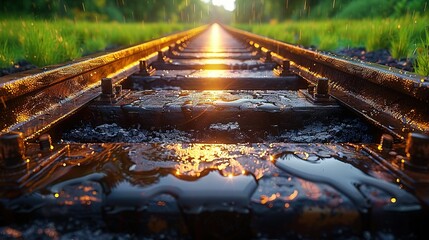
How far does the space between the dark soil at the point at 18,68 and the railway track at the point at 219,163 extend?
180 cm

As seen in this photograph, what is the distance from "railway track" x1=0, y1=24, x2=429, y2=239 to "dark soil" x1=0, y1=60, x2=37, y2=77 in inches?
70.7

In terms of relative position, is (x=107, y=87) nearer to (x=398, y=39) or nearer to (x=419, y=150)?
(x=419, y=150)

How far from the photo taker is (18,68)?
3535 millimetres

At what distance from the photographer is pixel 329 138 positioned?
5.32 feet

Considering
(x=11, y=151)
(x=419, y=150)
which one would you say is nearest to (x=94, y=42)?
(x=11, y=151)

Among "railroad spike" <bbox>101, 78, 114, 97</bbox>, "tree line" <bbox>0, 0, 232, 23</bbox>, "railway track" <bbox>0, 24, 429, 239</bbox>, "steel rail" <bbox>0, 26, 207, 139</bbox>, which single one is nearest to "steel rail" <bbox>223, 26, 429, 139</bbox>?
"railway track" <bbox>0, 24, 429, 239</bbox>

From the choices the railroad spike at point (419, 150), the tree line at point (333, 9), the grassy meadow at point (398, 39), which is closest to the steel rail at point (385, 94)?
the railroad spike at point (419, 150)

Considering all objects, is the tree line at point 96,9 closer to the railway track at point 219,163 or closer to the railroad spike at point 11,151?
the railway track at point 219,163

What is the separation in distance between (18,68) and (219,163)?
3.35 meters

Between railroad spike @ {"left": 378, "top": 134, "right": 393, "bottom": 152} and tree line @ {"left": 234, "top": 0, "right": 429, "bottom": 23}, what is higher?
tree line @ {"left": 234, "top": 0, "right": 429, "bottom": 23}

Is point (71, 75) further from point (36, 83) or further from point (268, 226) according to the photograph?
point (268, 226)

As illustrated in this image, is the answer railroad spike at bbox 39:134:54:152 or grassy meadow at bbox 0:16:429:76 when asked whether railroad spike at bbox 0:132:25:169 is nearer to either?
railroad spike at bbox 39:134:54:152

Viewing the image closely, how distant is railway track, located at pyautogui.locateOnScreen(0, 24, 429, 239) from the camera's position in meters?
0.82

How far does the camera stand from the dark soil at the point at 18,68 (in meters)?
3.32
